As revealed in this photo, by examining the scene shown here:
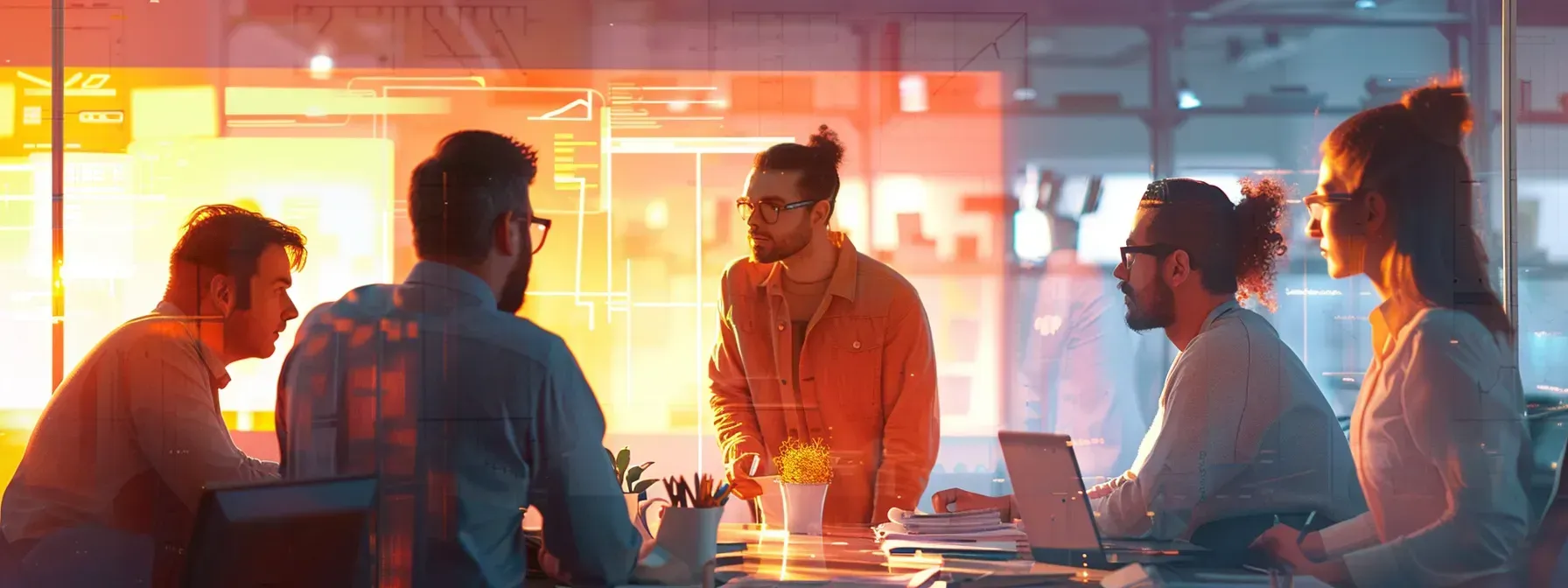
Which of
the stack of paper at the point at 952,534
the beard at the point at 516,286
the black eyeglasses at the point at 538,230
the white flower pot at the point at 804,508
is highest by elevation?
the black eyeglasses at the point at 538,230

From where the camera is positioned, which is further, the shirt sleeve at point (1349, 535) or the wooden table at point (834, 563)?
the shirt sleeve at point (1349, 535)

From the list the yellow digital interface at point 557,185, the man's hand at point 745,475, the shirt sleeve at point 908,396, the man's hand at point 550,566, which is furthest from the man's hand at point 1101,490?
the man's hand at point 550,566

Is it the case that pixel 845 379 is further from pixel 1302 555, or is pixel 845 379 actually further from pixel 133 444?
pixel 133 444

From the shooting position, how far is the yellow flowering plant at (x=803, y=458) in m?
3.36

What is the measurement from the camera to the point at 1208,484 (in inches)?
142

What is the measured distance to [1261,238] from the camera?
3.88m

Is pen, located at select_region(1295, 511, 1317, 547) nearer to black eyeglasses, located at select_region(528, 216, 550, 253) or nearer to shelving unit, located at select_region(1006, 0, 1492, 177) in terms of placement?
shelving unit, located at select_region(1006, 0, 1492, 177)

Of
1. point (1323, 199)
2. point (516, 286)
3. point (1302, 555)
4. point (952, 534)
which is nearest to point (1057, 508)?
point (952, 534)

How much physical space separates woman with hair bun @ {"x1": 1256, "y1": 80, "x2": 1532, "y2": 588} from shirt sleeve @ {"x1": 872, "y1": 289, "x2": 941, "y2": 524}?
1.07 metres

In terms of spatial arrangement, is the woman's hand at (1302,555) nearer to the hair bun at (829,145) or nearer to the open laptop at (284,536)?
the hair bun at (829,145)

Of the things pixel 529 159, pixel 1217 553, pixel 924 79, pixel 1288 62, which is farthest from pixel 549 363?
pixel 1288 62

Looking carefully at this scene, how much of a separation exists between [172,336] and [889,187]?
2163 millimetres

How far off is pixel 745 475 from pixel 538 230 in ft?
3.27

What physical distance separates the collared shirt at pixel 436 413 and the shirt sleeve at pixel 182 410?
16cm
